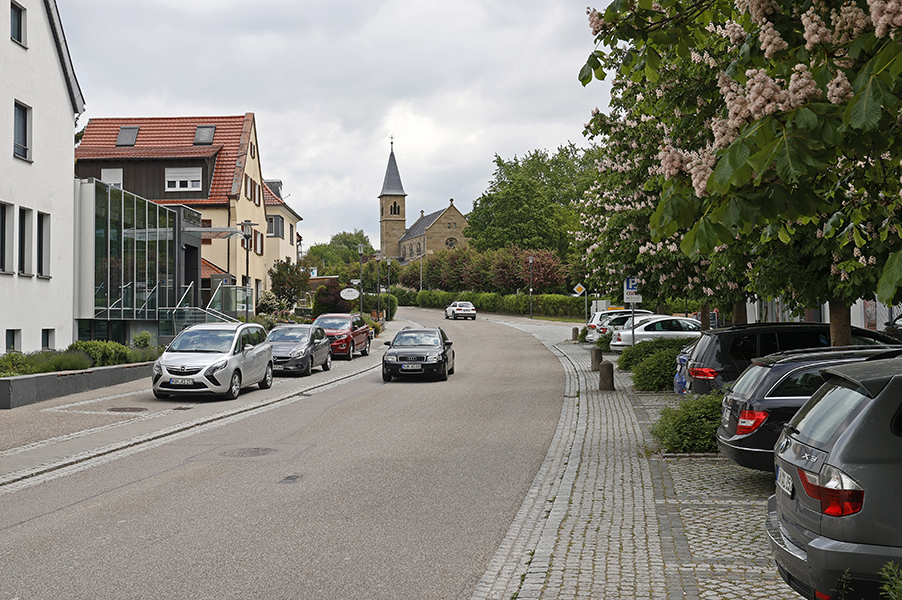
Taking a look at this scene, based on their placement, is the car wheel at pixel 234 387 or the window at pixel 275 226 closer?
the car wheel at pixel 234 387

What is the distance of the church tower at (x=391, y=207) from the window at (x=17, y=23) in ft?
405

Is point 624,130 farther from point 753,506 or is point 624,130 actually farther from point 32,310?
point 32,310

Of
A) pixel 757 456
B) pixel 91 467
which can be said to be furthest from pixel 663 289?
pixel 91 467

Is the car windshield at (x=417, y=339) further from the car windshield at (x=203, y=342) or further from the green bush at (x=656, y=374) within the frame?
the green bush at (x=656, y=374)

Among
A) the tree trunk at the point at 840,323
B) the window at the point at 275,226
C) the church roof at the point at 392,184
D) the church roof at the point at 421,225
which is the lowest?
the tree trunk at the point at 840,323

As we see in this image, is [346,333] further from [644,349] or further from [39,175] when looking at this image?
[644,349]

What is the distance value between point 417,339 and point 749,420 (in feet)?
54.1

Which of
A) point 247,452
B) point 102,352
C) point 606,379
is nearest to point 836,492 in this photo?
point 247,452

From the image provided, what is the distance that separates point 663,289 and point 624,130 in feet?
13.9

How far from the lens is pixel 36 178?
22.3m

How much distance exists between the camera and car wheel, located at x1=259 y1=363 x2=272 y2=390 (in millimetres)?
20766

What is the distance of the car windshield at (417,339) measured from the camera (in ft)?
77.4

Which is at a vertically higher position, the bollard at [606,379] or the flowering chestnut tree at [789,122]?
the flowering chestnut tree at [789,122]

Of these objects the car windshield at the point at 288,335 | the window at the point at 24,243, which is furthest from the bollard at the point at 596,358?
the window at the point at 24,243
